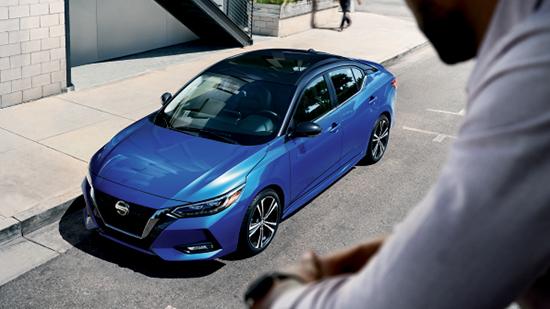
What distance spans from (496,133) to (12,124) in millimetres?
10121

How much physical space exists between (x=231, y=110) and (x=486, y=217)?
21.8 ft

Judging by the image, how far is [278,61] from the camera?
823cm

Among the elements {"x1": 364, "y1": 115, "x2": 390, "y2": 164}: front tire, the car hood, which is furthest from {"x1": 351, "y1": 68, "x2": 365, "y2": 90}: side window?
the car hood

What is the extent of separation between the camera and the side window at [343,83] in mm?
8250

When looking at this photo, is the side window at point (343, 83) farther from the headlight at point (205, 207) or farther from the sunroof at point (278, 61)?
the headlight at point (205, 207)

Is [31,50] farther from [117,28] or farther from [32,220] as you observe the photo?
[32,220]

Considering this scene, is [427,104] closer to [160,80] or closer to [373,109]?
[373,109]

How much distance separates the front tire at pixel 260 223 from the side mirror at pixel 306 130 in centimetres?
69

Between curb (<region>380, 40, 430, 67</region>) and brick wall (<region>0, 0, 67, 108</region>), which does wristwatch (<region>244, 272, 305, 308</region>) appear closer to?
brick wall (<region>0, 0, 67, 108</region>)

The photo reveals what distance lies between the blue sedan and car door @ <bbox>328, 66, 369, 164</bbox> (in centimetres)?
1

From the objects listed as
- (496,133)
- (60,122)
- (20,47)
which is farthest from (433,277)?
(20,47)

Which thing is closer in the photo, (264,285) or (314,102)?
(264,285)

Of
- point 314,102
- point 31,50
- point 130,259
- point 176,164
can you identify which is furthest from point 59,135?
point 314,102

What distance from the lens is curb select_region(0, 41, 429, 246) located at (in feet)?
22.9
